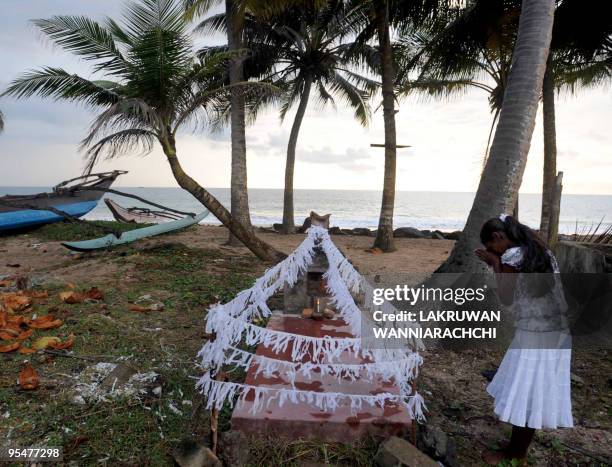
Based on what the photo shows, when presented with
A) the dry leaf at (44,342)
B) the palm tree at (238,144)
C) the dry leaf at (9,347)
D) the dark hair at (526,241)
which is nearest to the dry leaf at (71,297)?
the dry leaf at (44,342)

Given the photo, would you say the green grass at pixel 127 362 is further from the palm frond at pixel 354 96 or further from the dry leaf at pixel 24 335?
the palm frond at pixel 354 96

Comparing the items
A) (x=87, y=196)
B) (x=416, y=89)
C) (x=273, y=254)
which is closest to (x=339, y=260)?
(x=273, y=254)

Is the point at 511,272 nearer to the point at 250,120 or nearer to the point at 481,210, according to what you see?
the point at 481,210

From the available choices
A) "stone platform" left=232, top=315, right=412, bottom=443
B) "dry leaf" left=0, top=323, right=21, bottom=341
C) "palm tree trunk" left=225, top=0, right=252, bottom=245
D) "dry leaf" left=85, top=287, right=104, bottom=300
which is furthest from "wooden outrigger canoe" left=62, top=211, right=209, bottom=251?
"stone platform" left=232, top=315, right=412, bottom=443

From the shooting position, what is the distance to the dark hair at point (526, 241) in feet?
7.79

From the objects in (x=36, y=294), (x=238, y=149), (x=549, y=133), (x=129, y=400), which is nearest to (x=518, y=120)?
(x=129, y=400)

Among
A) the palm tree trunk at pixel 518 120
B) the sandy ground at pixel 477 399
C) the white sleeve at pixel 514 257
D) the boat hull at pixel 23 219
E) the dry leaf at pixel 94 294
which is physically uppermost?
the palm tree trunk at pixel 518 120

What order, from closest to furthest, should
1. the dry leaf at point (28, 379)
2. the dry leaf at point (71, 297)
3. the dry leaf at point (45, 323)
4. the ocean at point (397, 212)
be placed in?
the dry leaf at point (28, 379), the dry leaf at point (45, 323), the dry leaf at point (71, 297), the ocean at point (397, 212)

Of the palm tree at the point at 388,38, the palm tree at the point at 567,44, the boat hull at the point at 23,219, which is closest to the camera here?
the palm tree at the point at 567,44

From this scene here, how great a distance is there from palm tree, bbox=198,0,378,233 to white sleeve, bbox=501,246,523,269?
39.4ft

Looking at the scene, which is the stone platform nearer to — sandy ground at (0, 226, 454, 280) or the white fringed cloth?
the white fringed cloth

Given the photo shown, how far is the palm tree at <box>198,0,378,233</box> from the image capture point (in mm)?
13891

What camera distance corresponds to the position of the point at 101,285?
6.33 meters

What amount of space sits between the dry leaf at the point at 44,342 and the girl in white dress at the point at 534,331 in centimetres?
393
